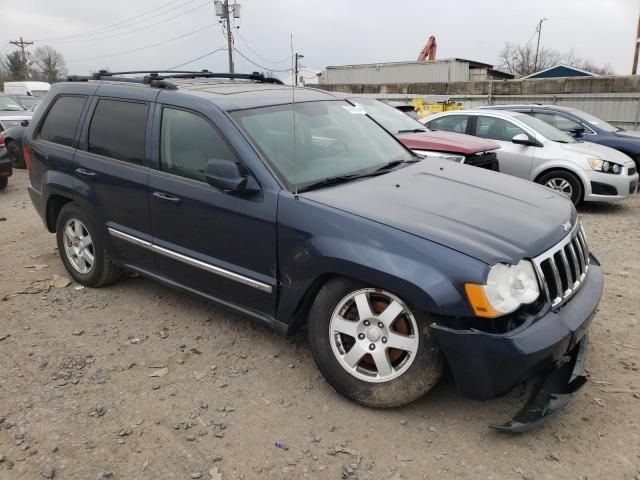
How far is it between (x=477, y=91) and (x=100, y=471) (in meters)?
19.0

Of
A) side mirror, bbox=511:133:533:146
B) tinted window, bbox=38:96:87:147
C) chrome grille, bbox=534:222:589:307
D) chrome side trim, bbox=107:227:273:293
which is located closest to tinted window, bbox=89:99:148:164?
tinted window, bbox=38:96:87:147

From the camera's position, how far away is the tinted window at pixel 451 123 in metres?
9.27

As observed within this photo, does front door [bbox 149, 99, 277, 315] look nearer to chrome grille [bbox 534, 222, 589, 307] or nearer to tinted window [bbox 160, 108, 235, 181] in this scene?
tinted window [bbox 160, 108, 235, 181]

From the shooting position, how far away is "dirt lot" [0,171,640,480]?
8.61 feet

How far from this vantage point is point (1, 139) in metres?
8.98

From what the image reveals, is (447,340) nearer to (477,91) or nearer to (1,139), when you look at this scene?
(1,139)

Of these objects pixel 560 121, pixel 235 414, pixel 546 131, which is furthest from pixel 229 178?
pixel 560 121

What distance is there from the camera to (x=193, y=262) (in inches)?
143

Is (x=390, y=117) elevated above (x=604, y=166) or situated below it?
above

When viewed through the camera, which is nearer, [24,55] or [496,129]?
[496,129]

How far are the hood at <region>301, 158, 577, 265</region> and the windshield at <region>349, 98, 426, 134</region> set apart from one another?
4.23m

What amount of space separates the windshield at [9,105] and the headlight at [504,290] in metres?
13.8

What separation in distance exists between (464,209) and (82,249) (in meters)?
3.37

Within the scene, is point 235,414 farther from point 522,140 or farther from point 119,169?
point 522,140
